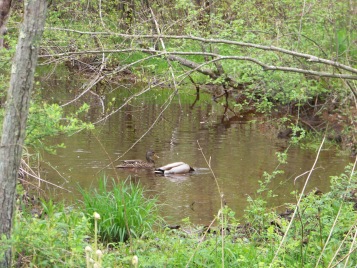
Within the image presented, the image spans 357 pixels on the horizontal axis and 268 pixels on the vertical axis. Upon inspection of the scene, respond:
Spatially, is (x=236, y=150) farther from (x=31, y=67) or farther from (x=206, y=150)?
(x=31, y=67)

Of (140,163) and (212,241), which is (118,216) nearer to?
(212,241)

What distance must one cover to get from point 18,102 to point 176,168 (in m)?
7.72

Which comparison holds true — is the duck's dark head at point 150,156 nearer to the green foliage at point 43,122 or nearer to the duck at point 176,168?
the duck at point 176,168

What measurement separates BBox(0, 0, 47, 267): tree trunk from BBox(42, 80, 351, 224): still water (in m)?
3.54

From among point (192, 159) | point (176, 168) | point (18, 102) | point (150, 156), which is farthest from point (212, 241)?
point (192, 159)

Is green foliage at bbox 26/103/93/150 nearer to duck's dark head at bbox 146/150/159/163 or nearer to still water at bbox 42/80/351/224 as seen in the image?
still water at bbox 42/80/351/224

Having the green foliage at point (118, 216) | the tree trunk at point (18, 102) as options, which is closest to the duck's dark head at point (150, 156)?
the green foliage at point (118, 216)

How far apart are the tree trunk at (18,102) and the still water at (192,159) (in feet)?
11.6

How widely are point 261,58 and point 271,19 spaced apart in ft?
10.7

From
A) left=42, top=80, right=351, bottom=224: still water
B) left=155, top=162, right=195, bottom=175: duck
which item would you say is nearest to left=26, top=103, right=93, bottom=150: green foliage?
left=42, top=80, right=351, bottom=224: still water

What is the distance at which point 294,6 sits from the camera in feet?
44.0

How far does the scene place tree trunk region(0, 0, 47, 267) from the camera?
14.7ft

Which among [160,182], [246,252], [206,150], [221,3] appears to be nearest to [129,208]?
[246,252]

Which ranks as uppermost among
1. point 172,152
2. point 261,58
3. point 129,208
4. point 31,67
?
point 31,67
